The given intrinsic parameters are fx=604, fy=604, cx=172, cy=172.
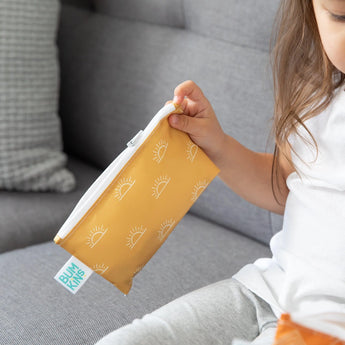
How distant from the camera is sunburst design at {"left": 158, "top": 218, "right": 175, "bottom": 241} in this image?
0.79m

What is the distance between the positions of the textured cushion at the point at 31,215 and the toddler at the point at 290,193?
43 centimetres

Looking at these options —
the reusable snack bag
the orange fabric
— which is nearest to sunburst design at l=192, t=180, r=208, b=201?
the reusable snack bag

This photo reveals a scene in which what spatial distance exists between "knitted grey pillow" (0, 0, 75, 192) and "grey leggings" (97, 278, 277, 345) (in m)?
0.62

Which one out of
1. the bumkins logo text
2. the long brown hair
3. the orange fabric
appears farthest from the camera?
the long brown hair

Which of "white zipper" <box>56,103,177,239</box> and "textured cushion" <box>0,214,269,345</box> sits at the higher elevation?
"white zipper" <box>56,103,177,239</box>

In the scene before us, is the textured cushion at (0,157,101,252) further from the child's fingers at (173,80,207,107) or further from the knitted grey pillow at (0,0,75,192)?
the child's fingers at (173,80,207,107)

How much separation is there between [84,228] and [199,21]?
62cm

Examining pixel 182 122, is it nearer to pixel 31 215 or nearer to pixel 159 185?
pixel 159 185

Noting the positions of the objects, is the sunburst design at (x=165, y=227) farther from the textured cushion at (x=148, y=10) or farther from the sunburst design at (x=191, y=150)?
the textured cushion at (x=148, y=10)

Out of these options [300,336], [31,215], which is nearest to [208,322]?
[300,336]

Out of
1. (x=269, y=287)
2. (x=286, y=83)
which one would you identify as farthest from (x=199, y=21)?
(x=269, y=287)

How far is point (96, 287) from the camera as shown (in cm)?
93

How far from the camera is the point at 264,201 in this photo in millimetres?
923

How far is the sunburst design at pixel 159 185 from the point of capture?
0.77 m
